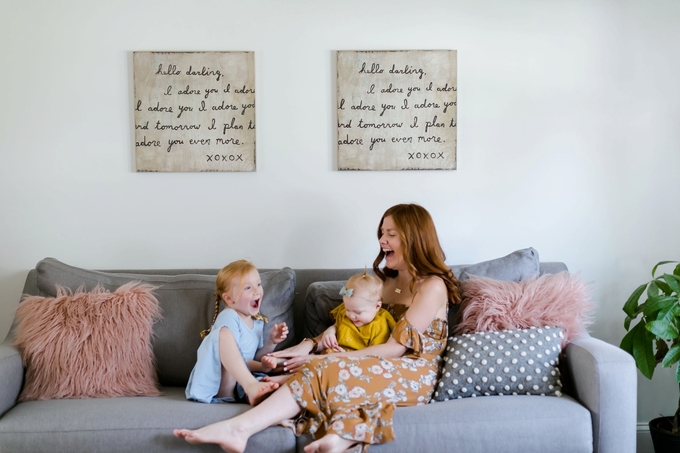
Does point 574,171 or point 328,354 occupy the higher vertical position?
point 574,171

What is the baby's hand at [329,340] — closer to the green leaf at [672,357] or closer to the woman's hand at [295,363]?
the woman's hand at [295,363]

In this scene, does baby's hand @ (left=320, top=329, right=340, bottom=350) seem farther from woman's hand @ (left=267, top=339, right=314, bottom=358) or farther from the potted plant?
the potted plant

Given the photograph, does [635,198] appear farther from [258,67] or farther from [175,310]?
[175,310]

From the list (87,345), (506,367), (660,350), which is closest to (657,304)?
(660,350)

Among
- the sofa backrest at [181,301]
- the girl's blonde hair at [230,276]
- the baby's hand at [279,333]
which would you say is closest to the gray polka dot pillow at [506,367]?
the sofa backrest at [181,301]

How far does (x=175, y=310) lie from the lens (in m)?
2.34

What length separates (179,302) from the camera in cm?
236

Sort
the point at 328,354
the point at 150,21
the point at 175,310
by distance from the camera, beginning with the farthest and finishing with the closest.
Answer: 1. the point at 150,21
2. the point at 175,310
3. the point at 328,354

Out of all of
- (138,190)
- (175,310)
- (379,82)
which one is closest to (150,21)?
(138,190)

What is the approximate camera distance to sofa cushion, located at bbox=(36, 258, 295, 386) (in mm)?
2295

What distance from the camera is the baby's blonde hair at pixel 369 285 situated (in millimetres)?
2197

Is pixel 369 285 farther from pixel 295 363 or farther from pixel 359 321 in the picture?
pixel 295 363

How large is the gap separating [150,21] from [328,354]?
1.76 meters

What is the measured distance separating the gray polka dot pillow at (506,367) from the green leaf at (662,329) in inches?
16.1
